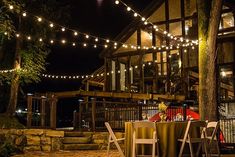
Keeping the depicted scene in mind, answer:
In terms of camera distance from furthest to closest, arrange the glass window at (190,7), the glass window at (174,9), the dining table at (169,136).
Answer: the glass window at (174,9), the glass window at (190,7), the dining table at (169,136)

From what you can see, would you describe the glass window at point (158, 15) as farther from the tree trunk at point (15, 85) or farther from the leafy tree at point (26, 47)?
the tree trunk at point (15, 85)

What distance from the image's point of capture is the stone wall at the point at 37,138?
10.6m

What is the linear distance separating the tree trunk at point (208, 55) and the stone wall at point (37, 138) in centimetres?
447

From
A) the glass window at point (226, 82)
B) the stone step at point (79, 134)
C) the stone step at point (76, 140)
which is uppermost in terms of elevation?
the glass window at point (226, 82)

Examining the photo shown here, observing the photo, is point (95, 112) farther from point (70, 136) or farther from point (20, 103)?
point (20, 103)

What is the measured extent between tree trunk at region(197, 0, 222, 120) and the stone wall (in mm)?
4468

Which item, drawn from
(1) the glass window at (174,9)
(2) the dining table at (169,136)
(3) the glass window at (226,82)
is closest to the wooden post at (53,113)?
(2) the dining table at (169,136)

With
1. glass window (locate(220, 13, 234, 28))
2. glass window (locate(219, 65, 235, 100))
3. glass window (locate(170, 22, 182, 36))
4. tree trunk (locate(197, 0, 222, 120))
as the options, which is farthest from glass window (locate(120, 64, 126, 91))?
tree trunk (locate(197, 0, 222, 120))

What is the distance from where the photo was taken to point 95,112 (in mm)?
12703

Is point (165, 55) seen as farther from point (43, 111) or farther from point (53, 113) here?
point (43, 111)

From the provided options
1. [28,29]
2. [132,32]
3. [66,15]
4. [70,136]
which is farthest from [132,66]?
[70,136]

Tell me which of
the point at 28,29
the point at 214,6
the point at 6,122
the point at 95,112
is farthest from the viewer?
the point at 28,29

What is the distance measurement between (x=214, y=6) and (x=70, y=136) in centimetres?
599

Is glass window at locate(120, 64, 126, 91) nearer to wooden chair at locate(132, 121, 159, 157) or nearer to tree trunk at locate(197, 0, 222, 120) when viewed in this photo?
tree trunk at locate(197, 0, 222, 120)
